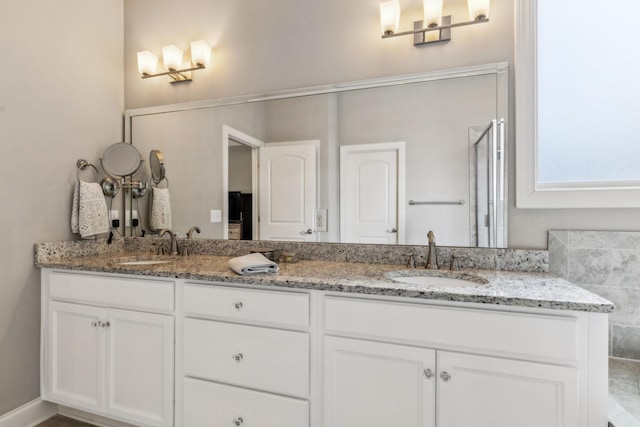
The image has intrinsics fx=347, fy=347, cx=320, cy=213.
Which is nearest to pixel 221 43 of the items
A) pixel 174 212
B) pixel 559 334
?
pixel 174 212

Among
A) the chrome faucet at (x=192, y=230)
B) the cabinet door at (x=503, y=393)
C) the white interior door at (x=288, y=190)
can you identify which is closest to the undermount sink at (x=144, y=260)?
the chrome faucet at (x=192, y=230)

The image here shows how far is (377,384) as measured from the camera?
1.28 meters

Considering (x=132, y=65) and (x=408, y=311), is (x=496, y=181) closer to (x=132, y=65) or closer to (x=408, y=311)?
(x=408, y=311)

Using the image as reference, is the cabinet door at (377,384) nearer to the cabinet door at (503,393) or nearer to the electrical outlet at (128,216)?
the cabinet door at (503,393)

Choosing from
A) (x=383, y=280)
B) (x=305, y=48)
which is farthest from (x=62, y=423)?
(x=305, y=48)

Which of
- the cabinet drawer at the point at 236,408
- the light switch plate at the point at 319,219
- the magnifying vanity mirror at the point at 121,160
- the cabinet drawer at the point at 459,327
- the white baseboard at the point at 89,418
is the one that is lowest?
the white baseboard at the point at 89,418

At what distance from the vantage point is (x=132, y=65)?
8.14 feet

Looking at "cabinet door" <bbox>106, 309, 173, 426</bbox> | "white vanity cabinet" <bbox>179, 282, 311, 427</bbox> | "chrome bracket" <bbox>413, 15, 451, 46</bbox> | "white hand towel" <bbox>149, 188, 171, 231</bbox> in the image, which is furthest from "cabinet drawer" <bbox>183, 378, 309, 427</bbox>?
"chrome bracket" <bbox>413, 15, 451, 46</bbox>

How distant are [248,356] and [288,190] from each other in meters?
0.95

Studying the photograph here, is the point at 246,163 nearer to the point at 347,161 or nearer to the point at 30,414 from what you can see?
the point at 347,161

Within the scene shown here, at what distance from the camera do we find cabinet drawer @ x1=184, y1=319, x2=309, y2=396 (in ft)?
4.54

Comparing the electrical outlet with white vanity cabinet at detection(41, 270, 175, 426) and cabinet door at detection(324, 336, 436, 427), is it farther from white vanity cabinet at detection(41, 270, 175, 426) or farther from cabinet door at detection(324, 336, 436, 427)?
cabinet door at detection(324, 336, 436, 427)

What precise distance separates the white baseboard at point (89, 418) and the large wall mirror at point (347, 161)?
1.12 meters

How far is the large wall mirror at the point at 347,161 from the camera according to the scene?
1706 millimetres
